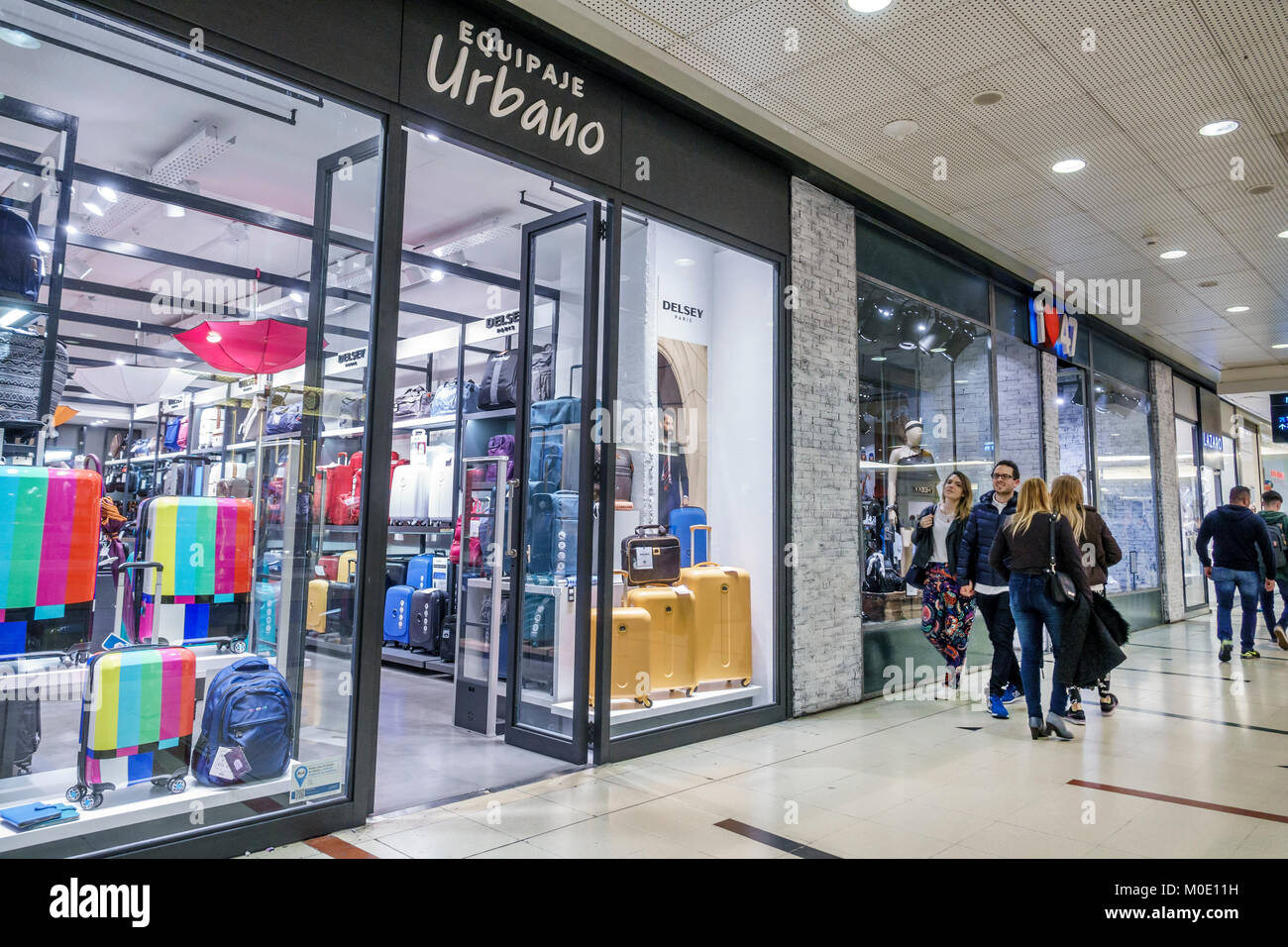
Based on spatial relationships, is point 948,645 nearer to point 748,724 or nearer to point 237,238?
point 748,724

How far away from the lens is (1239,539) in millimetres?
7465

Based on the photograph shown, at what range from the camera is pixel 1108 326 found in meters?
9.92

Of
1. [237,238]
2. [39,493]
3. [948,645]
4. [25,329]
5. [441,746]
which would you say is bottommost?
[441,746]

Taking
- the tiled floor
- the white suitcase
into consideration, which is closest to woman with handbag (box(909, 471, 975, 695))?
the tiled floor

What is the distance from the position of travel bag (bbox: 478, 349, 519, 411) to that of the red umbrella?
10.4 feet

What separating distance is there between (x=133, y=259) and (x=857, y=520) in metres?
4.74

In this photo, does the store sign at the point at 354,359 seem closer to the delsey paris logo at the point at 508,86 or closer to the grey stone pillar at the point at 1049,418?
the delsey paris logo at the point at 508,86

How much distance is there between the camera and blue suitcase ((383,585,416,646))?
7.51m

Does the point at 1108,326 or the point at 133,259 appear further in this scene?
the point at 1108,326

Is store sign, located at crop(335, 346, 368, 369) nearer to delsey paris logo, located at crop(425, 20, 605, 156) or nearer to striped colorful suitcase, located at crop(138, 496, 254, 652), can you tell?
striped colorful suitcase, located at crop(138, 496, 254, 652)

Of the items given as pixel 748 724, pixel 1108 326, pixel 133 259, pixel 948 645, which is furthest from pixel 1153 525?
pixel 133 259
